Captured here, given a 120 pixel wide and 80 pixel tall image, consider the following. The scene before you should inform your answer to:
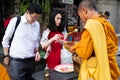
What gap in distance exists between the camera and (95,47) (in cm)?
336

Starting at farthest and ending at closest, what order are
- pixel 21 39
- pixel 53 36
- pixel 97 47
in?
pixel 53 36 < pixel 21 39 < pixel 97 47

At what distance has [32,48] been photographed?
453 centimetres

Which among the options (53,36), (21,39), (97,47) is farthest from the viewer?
(53,36)

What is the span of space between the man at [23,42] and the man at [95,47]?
99cm

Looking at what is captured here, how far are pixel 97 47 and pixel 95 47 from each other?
2 cm

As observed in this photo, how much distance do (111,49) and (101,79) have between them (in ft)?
1.27

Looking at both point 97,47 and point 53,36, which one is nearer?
point 97,47

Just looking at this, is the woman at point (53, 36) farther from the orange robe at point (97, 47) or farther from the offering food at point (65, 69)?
the orange robe at point (97, 47)

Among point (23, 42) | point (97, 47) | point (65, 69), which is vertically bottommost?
point (65, 69)

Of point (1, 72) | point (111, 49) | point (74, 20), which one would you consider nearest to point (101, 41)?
point (111, 49)

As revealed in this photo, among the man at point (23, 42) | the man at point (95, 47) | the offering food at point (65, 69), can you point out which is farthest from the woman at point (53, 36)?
the man at point (95, 47)

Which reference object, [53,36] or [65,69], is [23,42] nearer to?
[53,36]

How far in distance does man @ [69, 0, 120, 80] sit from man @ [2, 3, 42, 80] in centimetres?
99

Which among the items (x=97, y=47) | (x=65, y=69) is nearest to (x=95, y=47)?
(x=97, y=47)
